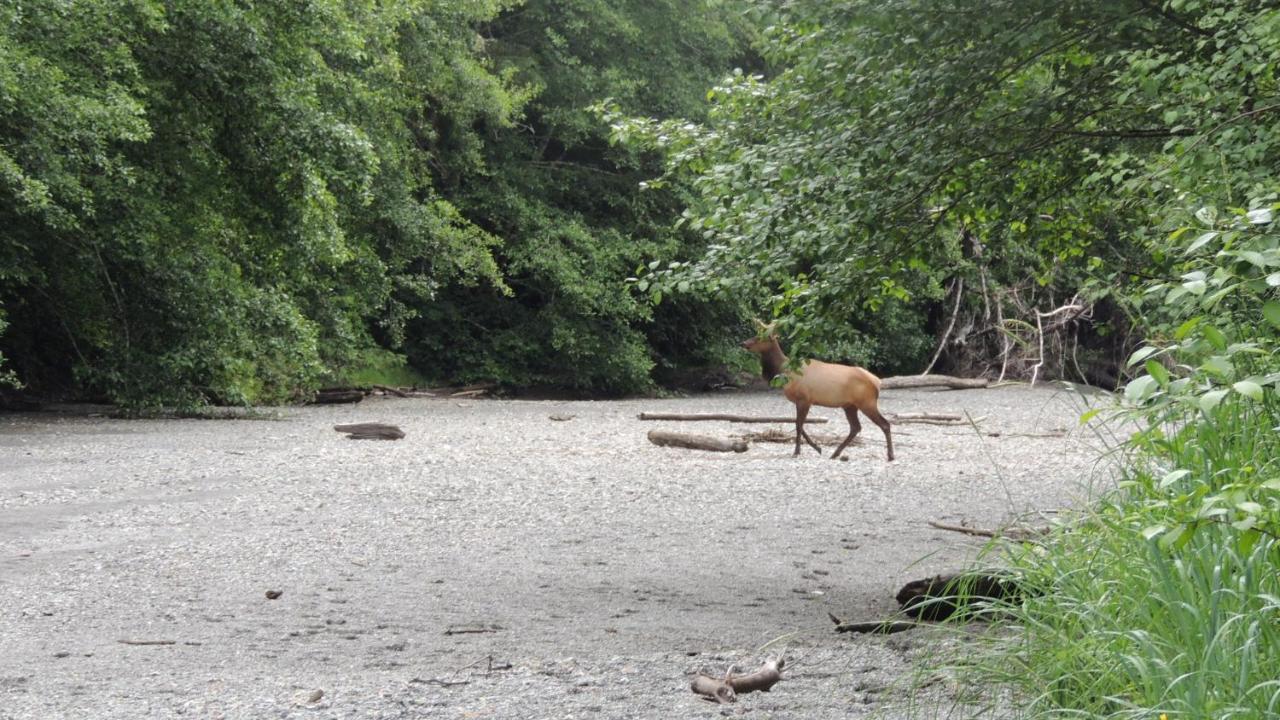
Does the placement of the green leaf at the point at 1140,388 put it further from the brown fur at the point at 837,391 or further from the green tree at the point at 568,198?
the green tree at the point at 568,198

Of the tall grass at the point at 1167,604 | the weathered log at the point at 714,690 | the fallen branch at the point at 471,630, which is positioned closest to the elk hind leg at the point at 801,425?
the fallen branch at the point at 471,630

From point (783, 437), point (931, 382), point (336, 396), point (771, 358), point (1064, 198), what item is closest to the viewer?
point (1064, 198)

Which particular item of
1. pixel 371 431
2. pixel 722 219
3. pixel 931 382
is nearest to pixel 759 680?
pixel 722 219

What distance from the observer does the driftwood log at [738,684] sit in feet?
16.2

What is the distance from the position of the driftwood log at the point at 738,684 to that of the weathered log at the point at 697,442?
9.73 metres

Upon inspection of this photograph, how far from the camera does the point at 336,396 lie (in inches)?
910

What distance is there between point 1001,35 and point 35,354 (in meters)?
18.0

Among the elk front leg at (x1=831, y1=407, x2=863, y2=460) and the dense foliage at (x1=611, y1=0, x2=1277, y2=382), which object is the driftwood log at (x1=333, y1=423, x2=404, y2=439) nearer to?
the elk front leg at (x1=831, y1=407, x2=863, y2=460)

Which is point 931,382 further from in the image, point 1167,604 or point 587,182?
point 1167,604

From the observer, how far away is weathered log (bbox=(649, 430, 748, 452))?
14.8 metres

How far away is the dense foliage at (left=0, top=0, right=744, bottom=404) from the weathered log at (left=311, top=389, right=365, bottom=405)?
45cm

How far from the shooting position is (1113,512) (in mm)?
4812

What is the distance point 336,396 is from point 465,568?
1578 centimetres

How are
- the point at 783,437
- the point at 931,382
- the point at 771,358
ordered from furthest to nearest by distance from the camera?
the point at 931,382
the point at 783,437
the point at 771,358
